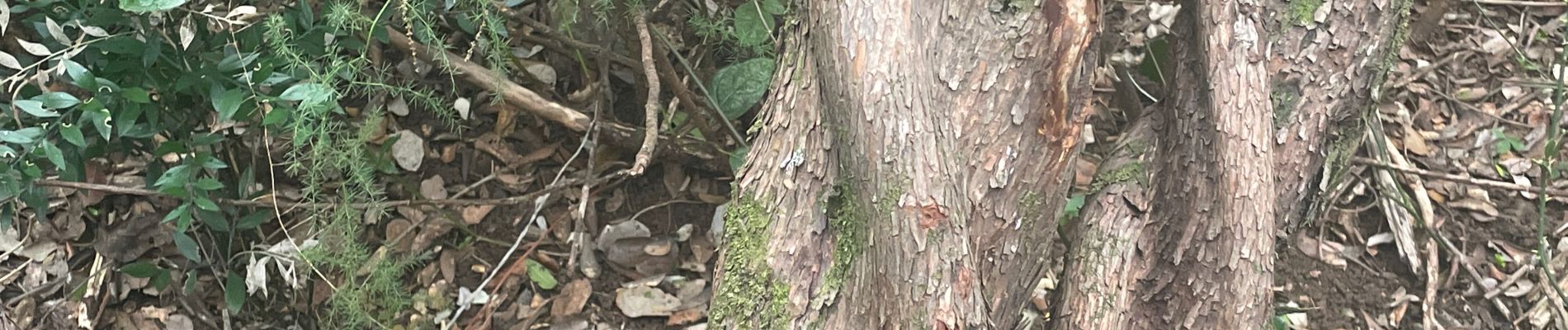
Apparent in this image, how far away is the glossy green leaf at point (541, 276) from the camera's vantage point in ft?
5.51

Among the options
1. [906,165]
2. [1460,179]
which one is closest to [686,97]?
[906,165]

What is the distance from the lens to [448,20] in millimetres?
1622

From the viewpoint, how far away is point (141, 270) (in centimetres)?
146

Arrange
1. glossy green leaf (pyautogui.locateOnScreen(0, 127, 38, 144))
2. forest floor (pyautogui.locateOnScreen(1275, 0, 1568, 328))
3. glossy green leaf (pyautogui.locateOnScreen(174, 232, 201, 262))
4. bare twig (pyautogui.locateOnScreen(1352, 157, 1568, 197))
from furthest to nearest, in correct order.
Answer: forest floor (pyautogui.locateOnScreen(1275, 0, 1568, 328)) < bare twig (pyautogui.locateOnScreen(1352, 157, 1568, 197)) < glossy green leaf (pyautogui.locateOnScreen(174, 232, 201, 262)) < glossy green leaf (pyautogui.locateOnScreen(0, 127, 38, 144))

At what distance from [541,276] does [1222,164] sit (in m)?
1.01

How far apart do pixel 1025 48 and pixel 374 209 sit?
987 mm

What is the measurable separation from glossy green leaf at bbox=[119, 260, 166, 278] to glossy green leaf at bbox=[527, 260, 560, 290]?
48 cm

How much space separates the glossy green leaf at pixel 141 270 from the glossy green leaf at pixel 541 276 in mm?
478

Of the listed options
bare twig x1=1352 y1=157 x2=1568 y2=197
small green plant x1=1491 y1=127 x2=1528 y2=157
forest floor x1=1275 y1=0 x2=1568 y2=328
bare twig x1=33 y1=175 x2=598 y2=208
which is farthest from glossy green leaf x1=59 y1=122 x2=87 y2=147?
small green plant x1=1491 y1=127 x2=1528 y2=157

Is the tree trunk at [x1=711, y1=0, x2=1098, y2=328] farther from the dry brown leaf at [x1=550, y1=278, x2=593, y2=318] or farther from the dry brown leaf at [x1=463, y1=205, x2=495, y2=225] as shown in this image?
the dry brown leaf at [x1=463, y1=205, x2=495, y2=225]

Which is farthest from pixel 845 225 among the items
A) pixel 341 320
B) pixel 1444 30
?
pixel 1444 30

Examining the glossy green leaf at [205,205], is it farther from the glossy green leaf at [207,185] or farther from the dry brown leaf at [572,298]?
the dry brown leaf at [572,298]

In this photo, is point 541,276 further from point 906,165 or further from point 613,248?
point 906,165

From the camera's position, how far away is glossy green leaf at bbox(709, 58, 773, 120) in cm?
148
